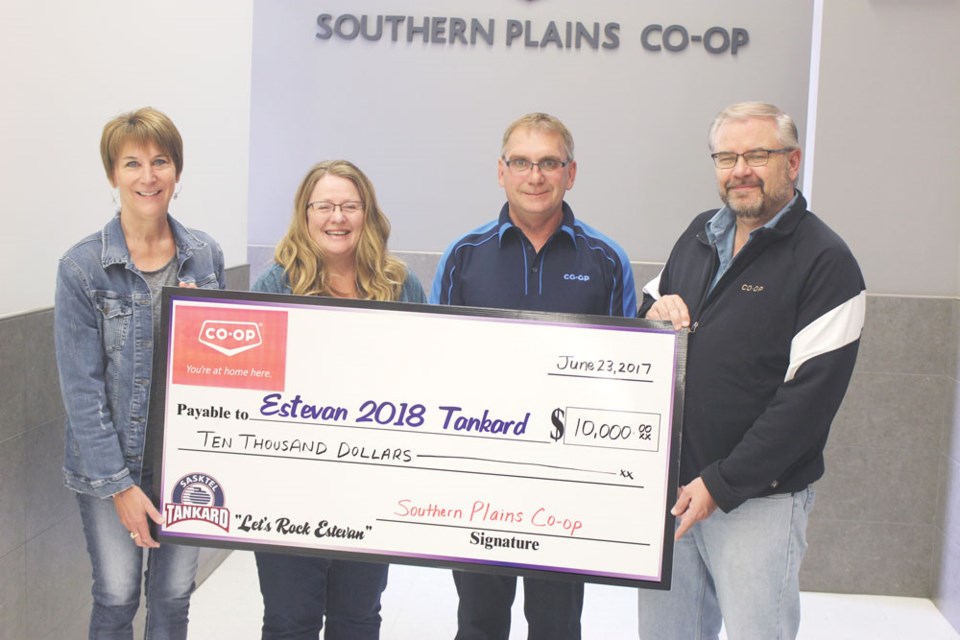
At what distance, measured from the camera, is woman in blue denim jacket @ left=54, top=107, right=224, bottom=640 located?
2.28 meters

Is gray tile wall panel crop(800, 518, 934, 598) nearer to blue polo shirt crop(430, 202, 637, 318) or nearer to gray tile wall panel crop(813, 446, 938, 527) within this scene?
gray tile wall panel crop(813, 446, 938, 527)

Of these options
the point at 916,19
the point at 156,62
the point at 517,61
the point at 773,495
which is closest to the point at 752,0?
the point at 916,19

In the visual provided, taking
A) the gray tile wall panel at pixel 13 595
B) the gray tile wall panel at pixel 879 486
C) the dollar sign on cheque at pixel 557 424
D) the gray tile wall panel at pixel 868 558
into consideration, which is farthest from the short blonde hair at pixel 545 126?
the gray tile wall panel at pixel 868 558

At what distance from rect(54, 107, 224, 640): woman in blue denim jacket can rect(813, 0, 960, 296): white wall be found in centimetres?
281

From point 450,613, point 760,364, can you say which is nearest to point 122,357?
point 760,364

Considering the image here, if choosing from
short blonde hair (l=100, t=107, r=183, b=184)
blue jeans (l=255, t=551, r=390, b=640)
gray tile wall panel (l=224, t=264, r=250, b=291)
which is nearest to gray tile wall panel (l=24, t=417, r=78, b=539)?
blue jeans (l=255, t=551, r=390, b=640)

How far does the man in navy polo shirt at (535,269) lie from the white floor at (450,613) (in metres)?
1.13

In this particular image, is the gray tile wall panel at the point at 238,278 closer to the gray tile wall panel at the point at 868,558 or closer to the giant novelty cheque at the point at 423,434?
the giant novelty cheque at the point at 423,434

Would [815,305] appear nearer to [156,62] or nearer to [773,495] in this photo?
[773,495]

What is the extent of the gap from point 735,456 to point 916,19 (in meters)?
2.66

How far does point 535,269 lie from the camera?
8.23 feet

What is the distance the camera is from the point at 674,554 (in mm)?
2461

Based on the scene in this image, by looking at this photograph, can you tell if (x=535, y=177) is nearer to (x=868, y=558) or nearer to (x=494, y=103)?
(x=494, y=103)

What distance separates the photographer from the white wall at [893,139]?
13.2 feet
